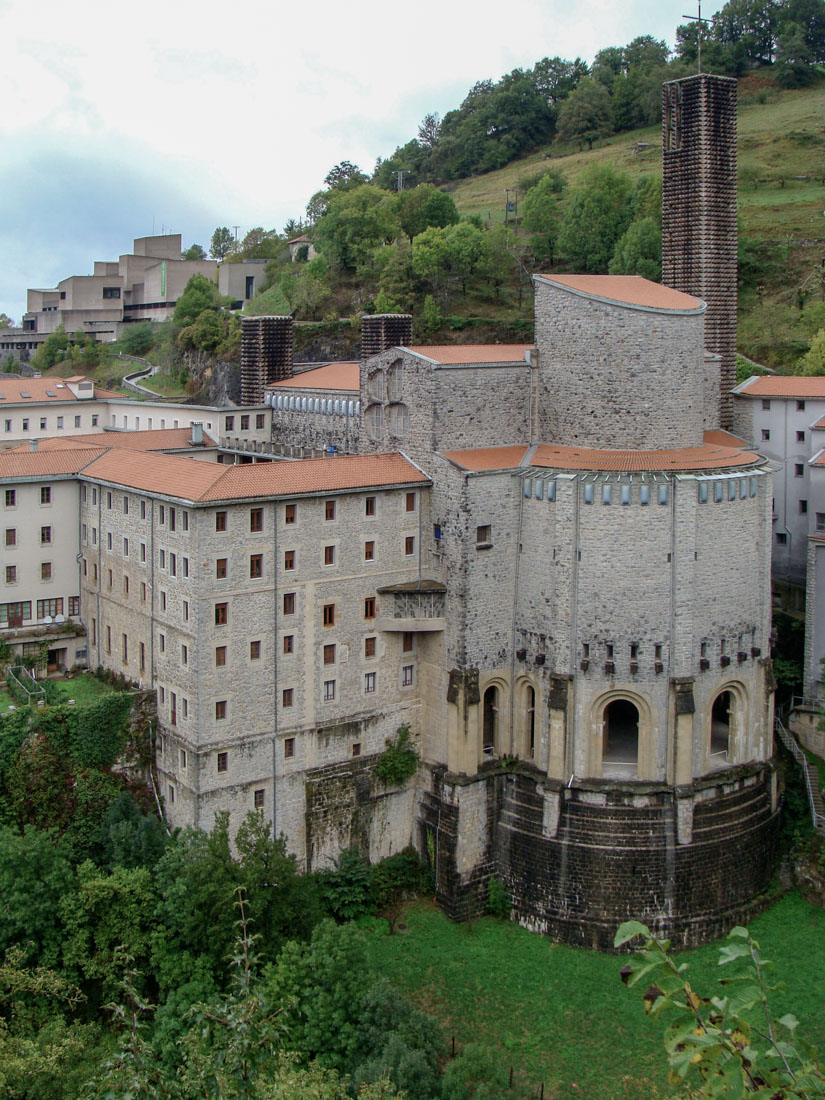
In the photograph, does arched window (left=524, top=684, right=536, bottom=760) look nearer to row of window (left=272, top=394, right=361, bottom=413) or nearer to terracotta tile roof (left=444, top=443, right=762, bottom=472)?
terracotta tile roof (left=444, top=443, right=762, bottom=472)

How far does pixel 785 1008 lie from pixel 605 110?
13530 cm

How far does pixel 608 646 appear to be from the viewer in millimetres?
50344

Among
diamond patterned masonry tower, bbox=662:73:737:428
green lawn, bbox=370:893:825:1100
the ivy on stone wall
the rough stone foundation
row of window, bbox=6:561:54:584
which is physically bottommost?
green lawn, bbox=370:893:825:1100

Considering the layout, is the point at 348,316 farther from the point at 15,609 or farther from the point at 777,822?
the point at 777,822

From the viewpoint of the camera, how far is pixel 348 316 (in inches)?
4328

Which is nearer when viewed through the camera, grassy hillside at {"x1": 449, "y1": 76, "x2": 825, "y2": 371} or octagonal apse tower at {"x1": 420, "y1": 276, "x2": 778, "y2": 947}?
octagonal apse tower at {"x1": 420, "y1": 276, "x2": 778, "y2": 947}

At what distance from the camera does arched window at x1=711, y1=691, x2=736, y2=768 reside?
173ft

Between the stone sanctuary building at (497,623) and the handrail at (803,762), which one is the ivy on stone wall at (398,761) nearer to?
the stone sanctuary building at (497,623)

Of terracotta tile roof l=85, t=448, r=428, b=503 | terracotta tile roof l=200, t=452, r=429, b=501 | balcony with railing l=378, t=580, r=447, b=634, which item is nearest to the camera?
terracotta tile roof l=85, t=448, r=428, b=503

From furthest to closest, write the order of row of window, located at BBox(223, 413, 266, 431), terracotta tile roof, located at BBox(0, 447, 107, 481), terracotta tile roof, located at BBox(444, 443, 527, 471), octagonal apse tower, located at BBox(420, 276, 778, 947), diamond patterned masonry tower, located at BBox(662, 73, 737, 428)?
row of window, located at BBox(223, 413, 266, 431) < diamond patterned masonry tower, located at BBox(662, 73, 737, 428) < terracotta tile roof, located at BBox(0, 447, 107, 481) < terracotta tile roof, located at BBox(444, 443, 527, 471) < octagonal apse tower, located at BBox(420, 276, 778, 947)

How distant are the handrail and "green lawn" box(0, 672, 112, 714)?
106 ft

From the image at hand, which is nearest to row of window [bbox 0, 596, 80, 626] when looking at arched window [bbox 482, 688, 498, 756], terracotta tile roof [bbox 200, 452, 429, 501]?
terracotta tile roof [bbox 200, 452, 429, 501]

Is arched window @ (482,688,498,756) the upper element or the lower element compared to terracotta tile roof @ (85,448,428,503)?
lower

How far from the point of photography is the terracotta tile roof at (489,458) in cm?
5167
